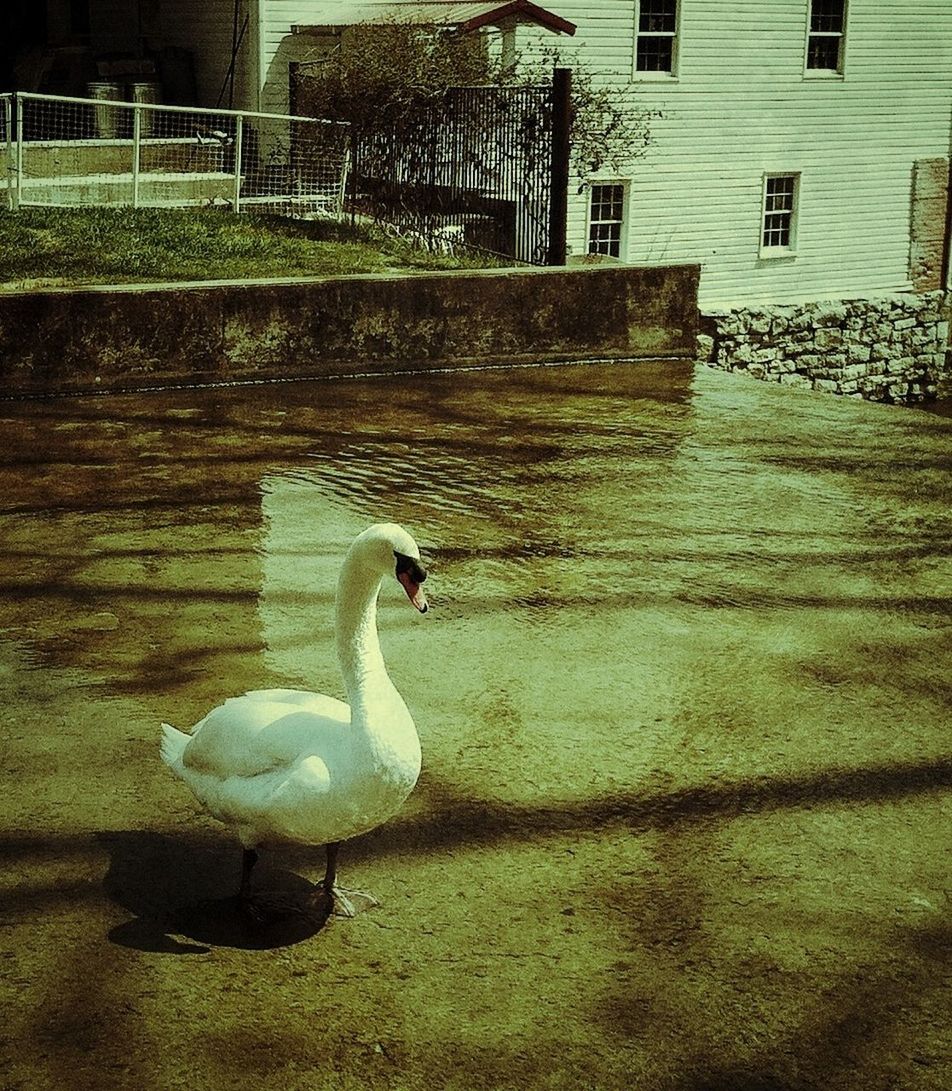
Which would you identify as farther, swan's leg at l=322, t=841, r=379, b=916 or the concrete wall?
the concrete wall

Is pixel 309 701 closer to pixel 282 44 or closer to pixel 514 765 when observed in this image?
pixel 514 765

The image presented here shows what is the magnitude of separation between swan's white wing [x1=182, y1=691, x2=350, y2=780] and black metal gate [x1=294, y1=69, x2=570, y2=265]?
940cm

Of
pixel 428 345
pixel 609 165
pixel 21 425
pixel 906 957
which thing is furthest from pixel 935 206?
pixel 906 957

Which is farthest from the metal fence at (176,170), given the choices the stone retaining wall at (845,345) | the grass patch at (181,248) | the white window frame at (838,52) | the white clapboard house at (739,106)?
the white window frame at (838,52)

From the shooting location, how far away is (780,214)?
1061 inches

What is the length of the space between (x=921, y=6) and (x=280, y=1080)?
28.4 meters

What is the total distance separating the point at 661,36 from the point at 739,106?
6.58ft

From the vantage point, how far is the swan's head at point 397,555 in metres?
3.80

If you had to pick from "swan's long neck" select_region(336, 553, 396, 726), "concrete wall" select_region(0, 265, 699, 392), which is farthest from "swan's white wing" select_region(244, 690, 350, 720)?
"concrete wall" select_region(0, 265, 699, 392)

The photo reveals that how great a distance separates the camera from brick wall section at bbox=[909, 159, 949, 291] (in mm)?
28609

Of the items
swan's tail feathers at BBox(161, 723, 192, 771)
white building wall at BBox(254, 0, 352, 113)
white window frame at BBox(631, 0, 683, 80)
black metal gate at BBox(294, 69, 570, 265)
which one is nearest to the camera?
swan's tail feathers at BBox(161, 723, 192, 771)

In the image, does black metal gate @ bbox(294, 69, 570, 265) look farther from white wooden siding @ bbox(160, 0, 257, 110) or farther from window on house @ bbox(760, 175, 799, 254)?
window on house @ bbox(760, 175, 799, 254)

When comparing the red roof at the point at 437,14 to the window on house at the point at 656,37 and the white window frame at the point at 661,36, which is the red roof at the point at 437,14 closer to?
the white window frame at the point at 661,36

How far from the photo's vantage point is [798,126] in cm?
2652
